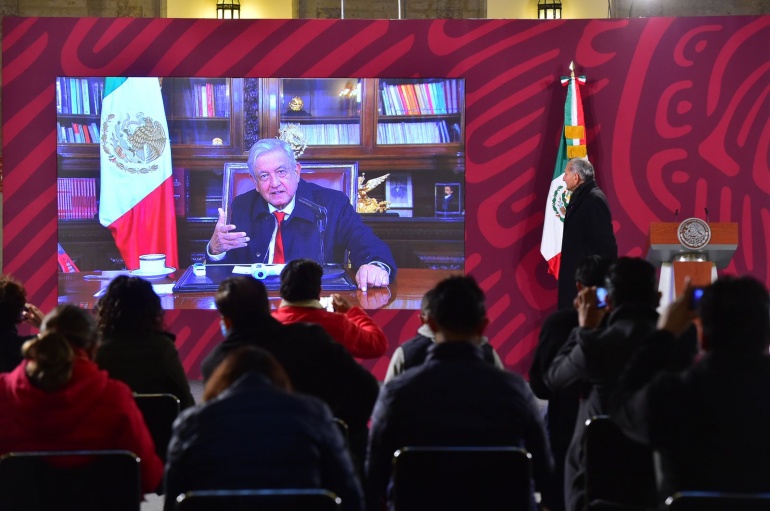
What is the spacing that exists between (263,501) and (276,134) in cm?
618

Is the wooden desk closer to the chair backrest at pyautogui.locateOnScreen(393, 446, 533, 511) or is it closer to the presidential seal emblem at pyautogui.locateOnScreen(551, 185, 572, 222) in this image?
the presidential seal emblem at pyautogui.locateOnScreen(551, 185, 572, 222)

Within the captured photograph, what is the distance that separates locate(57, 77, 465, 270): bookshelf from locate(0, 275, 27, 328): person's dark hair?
166 inches

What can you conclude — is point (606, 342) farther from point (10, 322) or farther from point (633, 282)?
point (10, 322)

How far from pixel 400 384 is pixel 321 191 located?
558 centimetres

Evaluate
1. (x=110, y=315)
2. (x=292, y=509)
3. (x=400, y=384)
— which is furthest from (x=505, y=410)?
(x=110, y=315)

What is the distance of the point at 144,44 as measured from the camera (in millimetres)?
8336

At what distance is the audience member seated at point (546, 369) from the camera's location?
3822 millimetres

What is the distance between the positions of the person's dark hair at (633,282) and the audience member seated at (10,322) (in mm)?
2160

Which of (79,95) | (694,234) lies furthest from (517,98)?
(79,95)

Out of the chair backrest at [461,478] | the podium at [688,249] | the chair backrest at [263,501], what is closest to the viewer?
the chair backrest at [263,501]

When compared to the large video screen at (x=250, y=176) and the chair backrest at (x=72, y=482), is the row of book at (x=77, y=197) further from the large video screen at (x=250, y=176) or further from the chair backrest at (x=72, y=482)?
the chair backrest at (x=72, y=482)

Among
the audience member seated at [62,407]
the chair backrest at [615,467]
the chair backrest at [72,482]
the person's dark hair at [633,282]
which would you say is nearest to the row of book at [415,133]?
the person's dark hair at [633,282]

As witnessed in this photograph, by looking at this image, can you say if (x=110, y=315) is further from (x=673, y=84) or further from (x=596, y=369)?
(x=673, y=84)

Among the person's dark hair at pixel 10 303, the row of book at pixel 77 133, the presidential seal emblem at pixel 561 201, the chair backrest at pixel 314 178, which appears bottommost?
the person's dark hair at pixel 10 303
